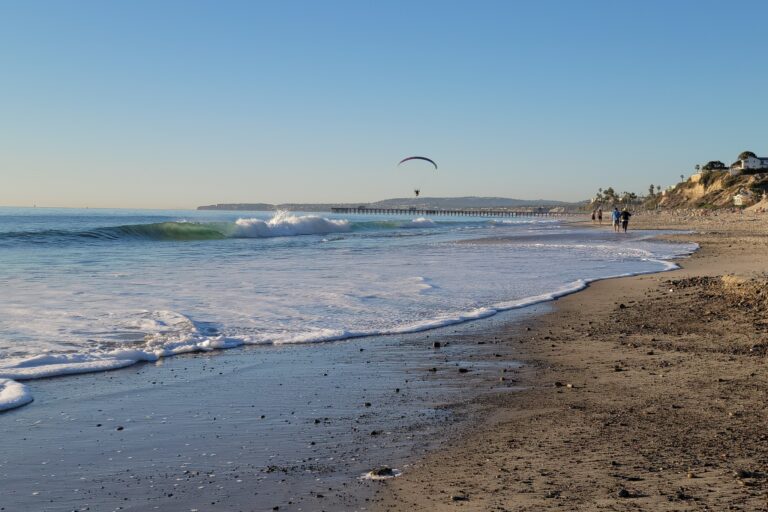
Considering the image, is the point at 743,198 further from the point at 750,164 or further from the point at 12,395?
the point at 12,395

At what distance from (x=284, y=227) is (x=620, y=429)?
71264mm

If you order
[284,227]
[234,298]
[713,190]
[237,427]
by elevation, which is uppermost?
[713,190]

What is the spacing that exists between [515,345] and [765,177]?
418ft

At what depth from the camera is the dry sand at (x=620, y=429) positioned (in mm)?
4332

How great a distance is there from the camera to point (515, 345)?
384 inches

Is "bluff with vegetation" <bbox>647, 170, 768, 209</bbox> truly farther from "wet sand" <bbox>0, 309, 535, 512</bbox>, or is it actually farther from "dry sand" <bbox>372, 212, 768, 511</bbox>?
"wet sand" <bbox>0, 309, 535, 512</bbox>

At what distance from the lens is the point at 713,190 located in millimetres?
127375

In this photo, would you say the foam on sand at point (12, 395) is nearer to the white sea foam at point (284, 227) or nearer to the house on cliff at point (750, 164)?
the white sea foam at point (284, 227)

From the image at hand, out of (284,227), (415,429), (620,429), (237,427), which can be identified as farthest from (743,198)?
(237,427)

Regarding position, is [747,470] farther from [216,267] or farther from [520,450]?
[216,267]

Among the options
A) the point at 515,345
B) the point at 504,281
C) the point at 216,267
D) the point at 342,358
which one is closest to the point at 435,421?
the point at 342,358

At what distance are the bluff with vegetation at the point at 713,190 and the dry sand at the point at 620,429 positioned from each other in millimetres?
108020

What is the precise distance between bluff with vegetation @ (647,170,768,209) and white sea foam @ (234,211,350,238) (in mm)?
63838

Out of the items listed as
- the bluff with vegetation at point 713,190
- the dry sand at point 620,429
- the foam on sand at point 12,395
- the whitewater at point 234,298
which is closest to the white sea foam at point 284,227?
the whitewater at point 234,298
